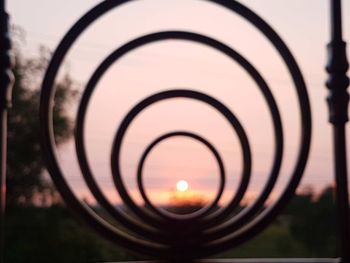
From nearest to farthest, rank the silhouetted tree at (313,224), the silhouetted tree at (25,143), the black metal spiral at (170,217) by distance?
the black metal spiral at (170,217), the silhouetted tree at (25,143), the silhouetted tree at (313,224)

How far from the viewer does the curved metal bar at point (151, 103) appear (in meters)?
1.36

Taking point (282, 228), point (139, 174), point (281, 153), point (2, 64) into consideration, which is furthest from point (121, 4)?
point (282, 228)

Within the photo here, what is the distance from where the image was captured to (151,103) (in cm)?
150

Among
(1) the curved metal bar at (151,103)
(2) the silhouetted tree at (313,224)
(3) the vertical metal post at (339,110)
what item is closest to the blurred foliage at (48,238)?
(2) the silhouetted tree at (313,224)

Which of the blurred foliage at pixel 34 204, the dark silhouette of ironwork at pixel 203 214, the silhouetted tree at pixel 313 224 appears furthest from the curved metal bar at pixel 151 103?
the silhouetted tree at pixel 313 224

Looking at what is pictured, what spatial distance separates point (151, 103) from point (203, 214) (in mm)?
276

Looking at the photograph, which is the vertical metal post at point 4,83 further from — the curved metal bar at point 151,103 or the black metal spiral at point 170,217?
the curved metal bar at point 151,103

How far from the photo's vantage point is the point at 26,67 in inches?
583

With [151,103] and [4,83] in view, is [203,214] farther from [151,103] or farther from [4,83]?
[4,83]

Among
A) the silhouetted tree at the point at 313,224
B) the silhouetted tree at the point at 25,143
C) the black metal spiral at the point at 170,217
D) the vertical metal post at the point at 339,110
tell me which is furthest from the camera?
the silhouetted tree at the point at 313,224

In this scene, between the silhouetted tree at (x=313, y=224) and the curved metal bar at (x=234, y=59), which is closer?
the curved metal bar at (x=234, y=59)

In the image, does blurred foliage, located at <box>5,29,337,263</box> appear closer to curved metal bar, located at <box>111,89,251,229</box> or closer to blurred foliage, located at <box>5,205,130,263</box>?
blurred foliage, located at <box>5,205,130,263</box>

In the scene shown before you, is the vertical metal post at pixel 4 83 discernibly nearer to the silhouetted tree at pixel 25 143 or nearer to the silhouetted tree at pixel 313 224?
the silhouetted tree at pixel 25 143

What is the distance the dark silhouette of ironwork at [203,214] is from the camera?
119 centimetres
